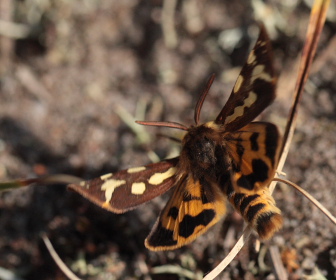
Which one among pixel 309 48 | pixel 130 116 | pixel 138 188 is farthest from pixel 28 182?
pixel 309 48

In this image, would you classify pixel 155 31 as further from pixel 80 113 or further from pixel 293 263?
pixel 293 263

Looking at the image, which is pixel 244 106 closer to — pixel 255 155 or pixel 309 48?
pixel 255 155

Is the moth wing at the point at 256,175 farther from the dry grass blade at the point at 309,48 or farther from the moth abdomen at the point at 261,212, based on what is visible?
the dry grass blade at the point at 309,48

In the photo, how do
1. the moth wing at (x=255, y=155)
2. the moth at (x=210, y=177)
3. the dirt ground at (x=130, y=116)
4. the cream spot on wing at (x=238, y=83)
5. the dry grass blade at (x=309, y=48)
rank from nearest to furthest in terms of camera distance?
the moth wing at (x=255, y=155) → the moth at (x=210, y=177) → the cream spot on wing at (x=238, y=83) → the dry grass blade at (x=309, y=48) → the dirt ground at (x=130, y=116)

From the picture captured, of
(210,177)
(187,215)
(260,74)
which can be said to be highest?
(260,74)

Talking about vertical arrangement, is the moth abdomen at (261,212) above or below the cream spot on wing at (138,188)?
above

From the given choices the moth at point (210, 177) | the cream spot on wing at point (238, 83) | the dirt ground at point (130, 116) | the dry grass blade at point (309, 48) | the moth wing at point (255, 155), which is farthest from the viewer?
the dirt ground at point (130, 116)

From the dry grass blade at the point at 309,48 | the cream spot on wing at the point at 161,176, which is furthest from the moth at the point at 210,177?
the dry grass blade at the point at 309,48
